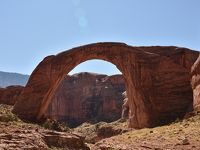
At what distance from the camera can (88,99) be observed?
256 ft

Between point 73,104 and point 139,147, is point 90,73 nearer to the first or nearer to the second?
point 73,104

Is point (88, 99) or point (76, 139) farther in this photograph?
point (88, 99)

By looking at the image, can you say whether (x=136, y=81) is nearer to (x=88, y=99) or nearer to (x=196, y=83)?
(x=196, y=83)

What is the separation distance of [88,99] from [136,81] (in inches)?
1667

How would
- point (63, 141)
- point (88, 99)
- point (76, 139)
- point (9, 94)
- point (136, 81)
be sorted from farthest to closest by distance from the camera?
1. point (88, 99)
2. point (9, 94)
3. point (136, 81)
4. point (76, 139)
5. point (63, 141)

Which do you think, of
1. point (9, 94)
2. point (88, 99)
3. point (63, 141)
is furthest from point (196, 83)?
point (88, 99)

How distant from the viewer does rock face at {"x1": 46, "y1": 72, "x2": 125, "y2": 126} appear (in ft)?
244

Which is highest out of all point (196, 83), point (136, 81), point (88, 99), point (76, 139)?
point (136, 81)

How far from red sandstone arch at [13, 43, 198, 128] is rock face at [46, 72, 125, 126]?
35.4 meters

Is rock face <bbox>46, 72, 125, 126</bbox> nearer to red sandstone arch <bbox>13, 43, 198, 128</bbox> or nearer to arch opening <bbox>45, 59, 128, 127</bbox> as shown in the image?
arch opening <bbox>45, 59, 128, 127</bbox>

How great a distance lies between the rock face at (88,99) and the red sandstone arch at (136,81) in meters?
35.4

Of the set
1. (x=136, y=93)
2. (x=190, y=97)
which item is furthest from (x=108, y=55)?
(x=190, y=97)

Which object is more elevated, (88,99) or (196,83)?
(196,83)

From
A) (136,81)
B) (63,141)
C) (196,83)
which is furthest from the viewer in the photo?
(136,81)
